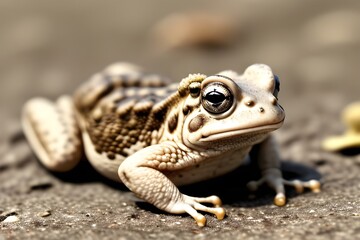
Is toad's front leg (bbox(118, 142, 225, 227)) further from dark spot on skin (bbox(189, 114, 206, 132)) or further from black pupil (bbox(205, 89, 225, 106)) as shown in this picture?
black pupil (bbox(205, 89, 225, 106))

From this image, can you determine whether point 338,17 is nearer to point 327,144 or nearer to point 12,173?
point 327,144

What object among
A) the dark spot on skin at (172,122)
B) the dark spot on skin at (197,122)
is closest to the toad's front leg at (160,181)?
the dark spot on skin at (172,122)

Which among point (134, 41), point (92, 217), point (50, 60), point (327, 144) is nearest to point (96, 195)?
point (92, 217)

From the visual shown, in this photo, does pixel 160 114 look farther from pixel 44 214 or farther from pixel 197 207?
pixel 44 214

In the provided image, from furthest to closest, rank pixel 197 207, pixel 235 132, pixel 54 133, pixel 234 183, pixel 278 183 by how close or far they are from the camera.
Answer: pixel 54 133
pixel 234 183
pixel 278 183
pixel 197 207
pixel 235 132

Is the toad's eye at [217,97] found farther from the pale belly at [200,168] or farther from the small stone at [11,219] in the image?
the small stone at [11,219]

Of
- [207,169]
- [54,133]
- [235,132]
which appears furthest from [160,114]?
[54,133]
